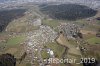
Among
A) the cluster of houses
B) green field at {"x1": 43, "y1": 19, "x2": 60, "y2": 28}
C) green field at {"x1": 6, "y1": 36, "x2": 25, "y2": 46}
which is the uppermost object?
green field at {"x1": 43, "y1": 19, "x2": 60, "y2": 28}

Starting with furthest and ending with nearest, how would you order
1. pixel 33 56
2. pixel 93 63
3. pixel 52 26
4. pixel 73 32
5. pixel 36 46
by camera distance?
pixel 52 26
pixel 73 32
pixel 36 46
pixel 33 56
pixel 93 63

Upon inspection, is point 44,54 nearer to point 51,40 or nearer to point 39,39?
point 51,40

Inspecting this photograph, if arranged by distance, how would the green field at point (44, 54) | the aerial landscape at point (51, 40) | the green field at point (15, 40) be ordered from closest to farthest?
the aerial landscape at point (51, 40), the green field at point (44, 54), the green field at point (15, 40)

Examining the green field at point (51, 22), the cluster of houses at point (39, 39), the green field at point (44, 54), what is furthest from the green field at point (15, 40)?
the green field at point (51, 22)

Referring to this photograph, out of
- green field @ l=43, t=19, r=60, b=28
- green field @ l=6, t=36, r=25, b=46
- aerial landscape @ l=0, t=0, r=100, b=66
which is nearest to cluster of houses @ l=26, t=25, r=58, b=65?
aerial landscape @ l=0, t=0, r=100, b=66

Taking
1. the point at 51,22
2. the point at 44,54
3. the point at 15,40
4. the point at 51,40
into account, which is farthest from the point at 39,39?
the point at 51,22

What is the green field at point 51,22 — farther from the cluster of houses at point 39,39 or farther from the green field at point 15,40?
the green field at point 15,40

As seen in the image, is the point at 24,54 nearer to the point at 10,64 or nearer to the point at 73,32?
the point at 10,64

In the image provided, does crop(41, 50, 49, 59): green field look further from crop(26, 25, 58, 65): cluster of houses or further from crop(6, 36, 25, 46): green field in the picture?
crop(6, 36, 25, 46): green field

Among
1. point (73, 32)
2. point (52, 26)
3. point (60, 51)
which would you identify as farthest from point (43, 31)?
point (60, 51)
